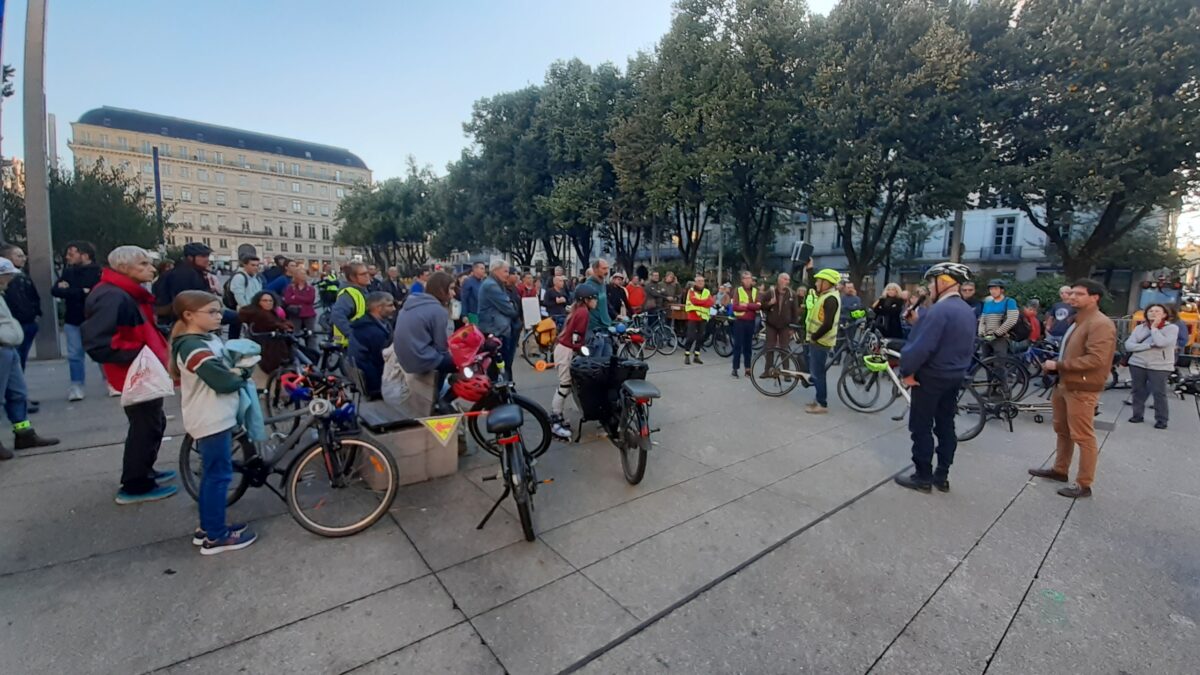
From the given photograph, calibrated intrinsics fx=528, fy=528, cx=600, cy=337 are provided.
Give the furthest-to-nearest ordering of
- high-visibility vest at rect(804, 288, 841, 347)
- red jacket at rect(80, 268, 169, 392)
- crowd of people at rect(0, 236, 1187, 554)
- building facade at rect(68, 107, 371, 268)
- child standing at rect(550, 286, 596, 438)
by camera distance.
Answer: building facade at rect(68, 107, 371, 268)
high-visibility vest at rect(804, 288, 841, 347)
child standing at rect(550, 286, 596, 438)
red jacket at rect(80, 268, 169, 392)
crowd of people at rect(0, 236, 1187, 554)

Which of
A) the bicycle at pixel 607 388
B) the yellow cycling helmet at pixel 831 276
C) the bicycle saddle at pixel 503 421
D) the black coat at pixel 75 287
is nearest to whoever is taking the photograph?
the bicycle saddle at pixel 503 421

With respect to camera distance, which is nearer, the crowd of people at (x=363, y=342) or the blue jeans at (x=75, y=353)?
the crowd of people at (x=363, y=342)

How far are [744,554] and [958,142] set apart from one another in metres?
17.3

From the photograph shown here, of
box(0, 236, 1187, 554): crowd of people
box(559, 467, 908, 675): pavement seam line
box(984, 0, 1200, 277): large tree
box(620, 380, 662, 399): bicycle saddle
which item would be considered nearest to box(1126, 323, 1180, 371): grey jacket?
box(0, 236, 1187, 554): crowd of people

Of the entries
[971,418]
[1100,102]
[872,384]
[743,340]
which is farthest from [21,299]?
[1100,102]

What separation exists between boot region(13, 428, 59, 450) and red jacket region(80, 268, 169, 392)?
1601 millimetres

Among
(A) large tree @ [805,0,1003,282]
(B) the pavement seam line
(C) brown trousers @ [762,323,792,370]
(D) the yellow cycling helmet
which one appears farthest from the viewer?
(A) large tree @ [805,0,1003,282]

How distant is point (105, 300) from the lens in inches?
148

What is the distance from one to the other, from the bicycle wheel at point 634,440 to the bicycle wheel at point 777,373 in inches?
155

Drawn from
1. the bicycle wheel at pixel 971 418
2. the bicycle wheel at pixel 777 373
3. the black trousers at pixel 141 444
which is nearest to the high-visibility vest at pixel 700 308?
the bicycle wheel at pixel 777 373

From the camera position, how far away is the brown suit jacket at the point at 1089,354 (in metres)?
4.13

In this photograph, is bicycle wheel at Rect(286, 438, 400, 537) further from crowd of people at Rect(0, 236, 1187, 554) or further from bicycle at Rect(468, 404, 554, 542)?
bicycle at Rect(468, 404, 554, 542)

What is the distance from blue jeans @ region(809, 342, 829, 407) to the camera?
6.76m

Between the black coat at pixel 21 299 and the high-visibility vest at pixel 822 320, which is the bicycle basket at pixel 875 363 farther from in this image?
the black coat at pixel 21 299
